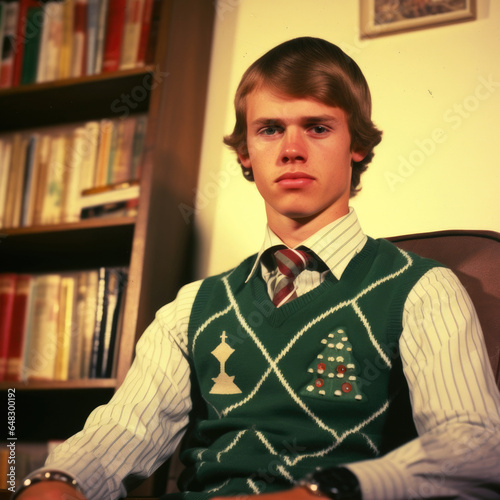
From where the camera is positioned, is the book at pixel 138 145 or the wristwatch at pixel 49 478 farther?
the book at pixel 138 145

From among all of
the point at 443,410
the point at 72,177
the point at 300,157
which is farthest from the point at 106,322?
the point at 443,410

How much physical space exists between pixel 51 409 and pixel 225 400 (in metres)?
0.80

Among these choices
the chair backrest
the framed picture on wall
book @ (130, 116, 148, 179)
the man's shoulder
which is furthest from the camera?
book @ (130, 116, 148, 179)

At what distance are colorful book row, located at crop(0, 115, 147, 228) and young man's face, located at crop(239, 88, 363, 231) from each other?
473mm

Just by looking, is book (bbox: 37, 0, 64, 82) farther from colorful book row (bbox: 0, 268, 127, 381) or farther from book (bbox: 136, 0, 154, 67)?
colorful book row (bbox: 0, 268, 127, 381)

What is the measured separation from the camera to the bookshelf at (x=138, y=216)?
1433 millimetres

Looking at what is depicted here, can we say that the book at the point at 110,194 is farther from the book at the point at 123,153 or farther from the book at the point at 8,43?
the book at the point at 8,43

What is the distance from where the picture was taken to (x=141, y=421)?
1.06 m

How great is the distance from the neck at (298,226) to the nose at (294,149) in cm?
11

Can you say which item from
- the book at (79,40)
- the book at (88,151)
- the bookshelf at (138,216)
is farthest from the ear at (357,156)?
the book at (79,40)

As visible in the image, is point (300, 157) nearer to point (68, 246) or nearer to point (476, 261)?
point (476, 261)

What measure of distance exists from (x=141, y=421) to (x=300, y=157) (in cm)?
53

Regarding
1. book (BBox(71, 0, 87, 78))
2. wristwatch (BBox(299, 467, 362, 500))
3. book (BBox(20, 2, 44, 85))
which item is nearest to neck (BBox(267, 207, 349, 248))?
wristwatch (BBox(299, 467, 362, 500))

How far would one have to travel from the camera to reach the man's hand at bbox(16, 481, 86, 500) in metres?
0.85
